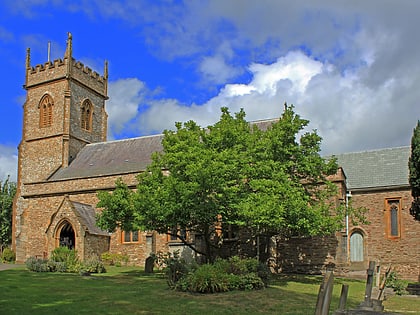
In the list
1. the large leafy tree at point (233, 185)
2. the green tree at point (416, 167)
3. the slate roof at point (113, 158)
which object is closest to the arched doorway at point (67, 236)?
the slate roof at point (113, 158)

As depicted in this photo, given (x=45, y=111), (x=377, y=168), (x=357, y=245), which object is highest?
(x=45, y=111)

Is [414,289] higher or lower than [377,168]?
lower

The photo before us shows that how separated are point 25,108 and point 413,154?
115ft

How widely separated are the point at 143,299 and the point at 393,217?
2038 centimetres

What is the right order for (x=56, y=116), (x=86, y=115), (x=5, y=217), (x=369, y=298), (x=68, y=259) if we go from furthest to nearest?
1. (x=5, y=217)
2. (x=86, y=115)
3. (x=56, y=116)
4. (x=68, y=259)
5. (x=369, y=298)

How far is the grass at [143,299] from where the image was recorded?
14.8 metres

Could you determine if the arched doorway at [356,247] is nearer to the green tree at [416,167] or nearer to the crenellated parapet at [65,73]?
the green tree at [416,167]

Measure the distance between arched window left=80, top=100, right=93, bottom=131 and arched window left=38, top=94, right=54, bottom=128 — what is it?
273 centimetres

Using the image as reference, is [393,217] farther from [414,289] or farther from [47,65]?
[47,65]

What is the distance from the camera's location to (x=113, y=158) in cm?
4078

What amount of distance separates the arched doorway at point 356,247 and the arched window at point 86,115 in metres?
25.3

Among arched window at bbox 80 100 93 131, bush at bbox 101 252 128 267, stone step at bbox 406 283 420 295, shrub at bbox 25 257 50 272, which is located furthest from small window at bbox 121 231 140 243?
stone step at bbox 406 283 420 295

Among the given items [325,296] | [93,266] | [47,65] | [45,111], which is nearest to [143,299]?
[325,296]

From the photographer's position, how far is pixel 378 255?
104 feet
